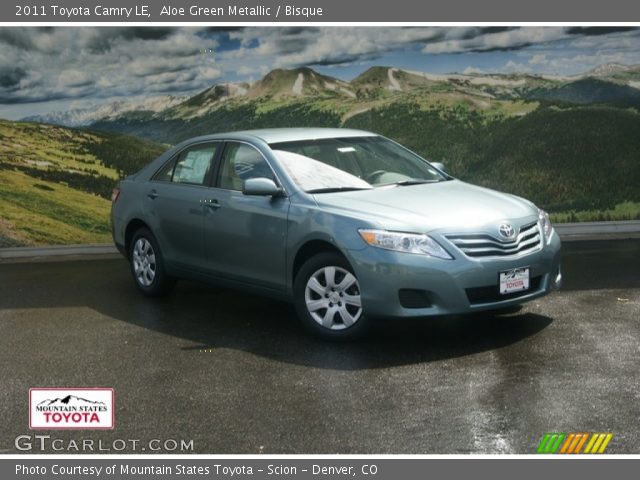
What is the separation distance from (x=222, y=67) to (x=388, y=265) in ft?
24.3

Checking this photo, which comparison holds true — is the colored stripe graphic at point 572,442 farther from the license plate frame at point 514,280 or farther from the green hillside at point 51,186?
the green hillside at point 51,186

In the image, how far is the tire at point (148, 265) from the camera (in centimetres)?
962

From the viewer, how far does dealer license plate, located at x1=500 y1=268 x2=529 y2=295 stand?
736 cm

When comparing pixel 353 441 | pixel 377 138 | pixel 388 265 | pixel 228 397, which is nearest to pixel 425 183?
pixel 377 138

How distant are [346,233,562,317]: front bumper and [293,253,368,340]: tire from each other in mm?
154

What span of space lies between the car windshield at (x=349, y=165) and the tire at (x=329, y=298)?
0.71m

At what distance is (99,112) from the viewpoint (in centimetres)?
1390

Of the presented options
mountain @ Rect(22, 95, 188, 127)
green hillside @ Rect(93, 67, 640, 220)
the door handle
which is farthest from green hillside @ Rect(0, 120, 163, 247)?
the door handle

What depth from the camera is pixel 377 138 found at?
9258 mm

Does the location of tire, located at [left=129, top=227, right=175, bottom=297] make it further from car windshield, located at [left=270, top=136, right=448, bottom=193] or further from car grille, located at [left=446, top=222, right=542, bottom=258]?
car grille, located at [left=446, top=222, right=542, bottom=258]

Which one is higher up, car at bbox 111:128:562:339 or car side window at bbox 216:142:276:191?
car side window at bbox 216:142:276:191

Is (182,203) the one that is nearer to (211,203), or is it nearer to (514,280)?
(211,203)

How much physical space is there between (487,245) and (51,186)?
7959 millimetres

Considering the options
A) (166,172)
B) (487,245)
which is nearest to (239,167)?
(166,172)
